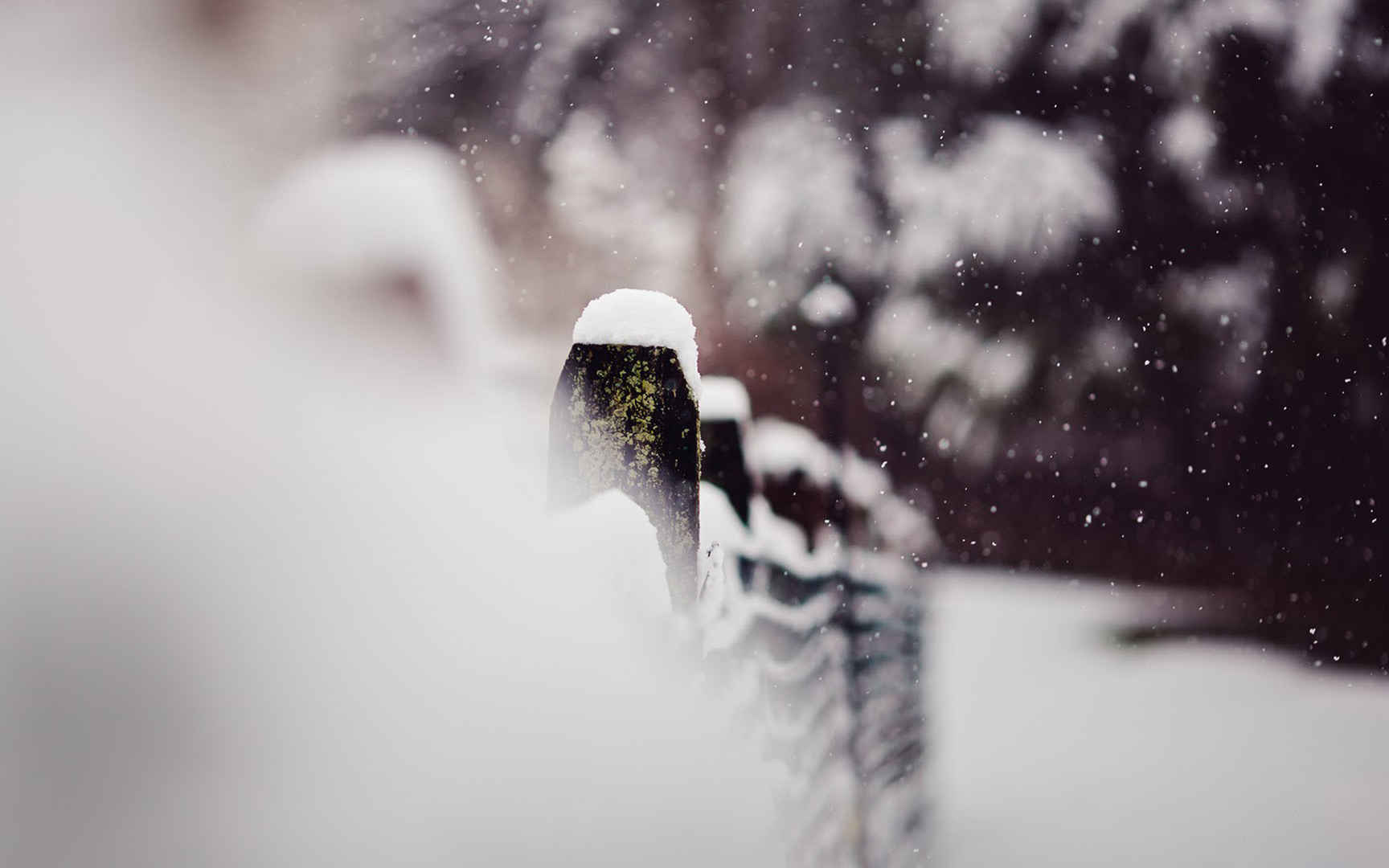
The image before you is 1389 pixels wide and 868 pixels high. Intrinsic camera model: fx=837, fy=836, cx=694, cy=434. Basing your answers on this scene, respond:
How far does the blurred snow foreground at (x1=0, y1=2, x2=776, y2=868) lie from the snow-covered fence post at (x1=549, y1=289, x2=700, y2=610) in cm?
14

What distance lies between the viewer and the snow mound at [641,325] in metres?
1.35

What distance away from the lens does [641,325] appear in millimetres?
1354

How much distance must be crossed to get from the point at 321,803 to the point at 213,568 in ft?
0.86

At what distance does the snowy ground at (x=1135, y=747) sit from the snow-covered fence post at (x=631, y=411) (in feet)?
9.65

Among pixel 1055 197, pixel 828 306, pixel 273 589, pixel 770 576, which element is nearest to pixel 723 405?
pixel 770 576

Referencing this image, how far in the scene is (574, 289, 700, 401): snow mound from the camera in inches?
53.2

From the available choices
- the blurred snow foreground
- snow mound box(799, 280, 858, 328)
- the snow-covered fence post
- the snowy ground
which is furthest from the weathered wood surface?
the snowy ground

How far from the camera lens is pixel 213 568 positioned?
0.83 meters

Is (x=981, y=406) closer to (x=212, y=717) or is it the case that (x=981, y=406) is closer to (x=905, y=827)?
(x=905, y=827)

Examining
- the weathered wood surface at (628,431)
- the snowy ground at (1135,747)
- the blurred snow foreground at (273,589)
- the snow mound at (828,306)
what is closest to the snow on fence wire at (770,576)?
the weathered wood surface at (628,431)

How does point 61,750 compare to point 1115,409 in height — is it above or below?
below

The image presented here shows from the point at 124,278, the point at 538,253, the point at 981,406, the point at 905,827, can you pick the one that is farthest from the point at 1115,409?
the point at 124,278

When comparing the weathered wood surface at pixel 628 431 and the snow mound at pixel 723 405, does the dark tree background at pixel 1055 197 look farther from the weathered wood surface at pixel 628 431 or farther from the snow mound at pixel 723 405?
the weathered wood surface at pixel 628 431

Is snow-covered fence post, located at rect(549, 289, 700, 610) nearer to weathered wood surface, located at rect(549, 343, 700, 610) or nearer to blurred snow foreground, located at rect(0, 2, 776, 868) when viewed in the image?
weathered wood surface, located at rect(549, 343, 700, 610)
